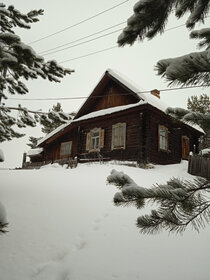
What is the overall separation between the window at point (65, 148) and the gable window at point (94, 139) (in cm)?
342

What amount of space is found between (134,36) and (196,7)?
1.89 feet

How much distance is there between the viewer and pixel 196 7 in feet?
5.13

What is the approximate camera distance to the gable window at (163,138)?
13023 mm

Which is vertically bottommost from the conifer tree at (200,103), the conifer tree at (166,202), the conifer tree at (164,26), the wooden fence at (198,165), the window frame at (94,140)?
the conifer tree at (166,202)

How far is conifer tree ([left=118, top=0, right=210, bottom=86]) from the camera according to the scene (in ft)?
3.76

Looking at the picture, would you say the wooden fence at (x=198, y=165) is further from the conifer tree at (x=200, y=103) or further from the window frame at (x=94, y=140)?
the conifer tree at (x=200, y=103)

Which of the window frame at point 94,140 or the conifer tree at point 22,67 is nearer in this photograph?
the conifer tree at point 22,67

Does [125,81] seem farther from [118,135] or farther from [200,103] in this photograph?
[200,103]

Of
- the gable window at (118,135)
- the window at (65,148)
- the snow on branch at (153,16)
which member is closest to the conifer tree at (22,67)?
the snow on branch at (153,16)

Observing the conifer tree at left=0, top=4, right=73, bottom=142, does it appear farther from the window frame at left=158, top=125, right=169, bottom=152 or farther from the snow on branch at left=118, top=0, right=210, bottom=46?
the window frame at left=158, top=125, right=169, bottom=152

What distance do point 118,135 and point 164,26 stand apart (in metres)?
11.8

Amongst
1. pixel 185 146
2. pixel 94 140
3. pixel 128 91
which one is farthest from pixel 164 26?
pixel 185 146

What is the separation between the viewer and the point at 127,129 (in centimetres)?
1301

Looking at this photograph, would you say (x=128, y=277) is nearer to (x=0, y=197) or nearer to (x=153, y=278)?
(x=153, y=278)
